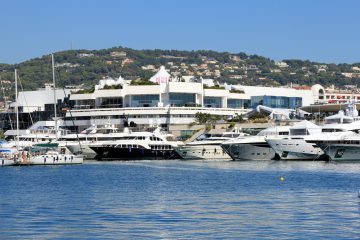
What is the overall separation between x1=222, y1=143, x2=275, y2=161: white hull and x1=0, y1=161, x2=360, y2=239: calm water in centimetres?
2424

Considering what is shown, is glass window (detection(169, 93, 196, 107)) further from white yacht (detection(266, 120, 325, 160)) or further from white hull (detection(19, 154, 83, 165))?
white hull (detection(19, 154, 83, 165))

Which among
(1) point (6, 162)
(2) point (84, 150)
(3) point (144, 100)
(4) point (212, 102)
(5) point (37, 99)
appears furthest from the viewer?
(5) point (37, 99)

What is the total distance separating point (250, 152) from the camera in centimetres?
10831

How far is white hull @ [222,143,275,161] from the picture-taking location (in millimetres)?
107688

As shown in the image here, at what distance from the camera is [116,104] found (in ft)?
525

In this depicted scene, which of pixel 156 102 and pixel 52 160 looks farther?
pixel 156 102

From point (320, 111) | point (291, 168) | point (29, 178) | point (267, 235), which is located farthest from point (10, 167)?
point (320, 111)

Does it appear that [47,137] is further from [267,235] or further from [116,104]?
[267,235]

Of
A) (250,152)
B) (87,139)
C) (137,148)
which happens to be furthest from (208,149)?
(87,139)

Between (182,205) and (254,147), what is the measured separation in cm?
5719

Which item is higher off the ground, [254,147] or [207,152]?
[254,147]

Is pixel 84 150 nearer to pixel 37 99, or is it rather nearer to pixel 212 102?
pixel 212 102

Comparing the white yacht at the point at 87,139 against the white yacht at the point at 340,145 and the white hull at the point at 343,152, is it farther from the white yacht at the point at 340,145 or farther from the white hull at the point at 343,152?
the white hull at the point at 343,152

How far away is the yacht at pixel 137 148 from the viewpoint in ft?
386
